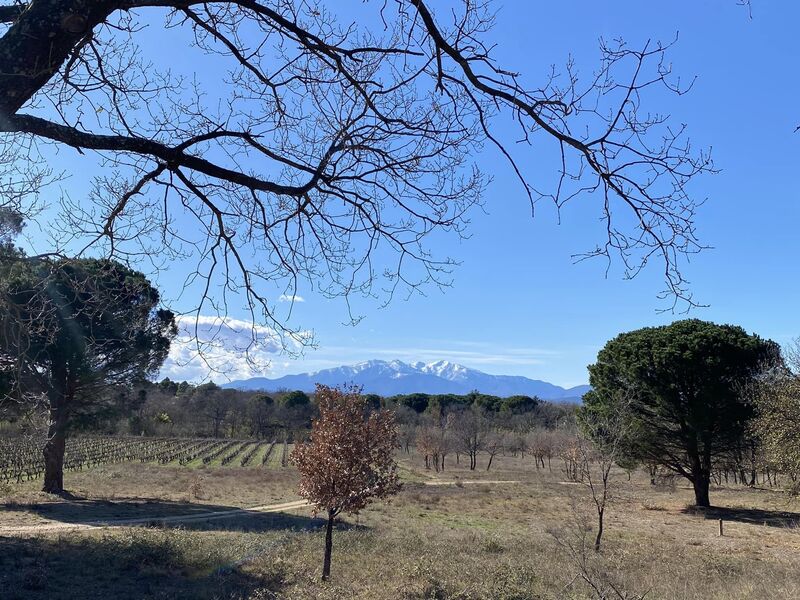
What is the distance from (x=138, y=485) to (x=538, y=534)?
26.0m

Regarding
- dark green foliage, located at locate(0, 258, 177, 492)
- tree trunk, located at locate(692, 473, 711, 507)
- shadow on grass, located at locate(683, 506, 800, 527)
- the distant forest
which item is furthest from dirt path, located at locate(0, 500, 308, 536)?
the distant forest

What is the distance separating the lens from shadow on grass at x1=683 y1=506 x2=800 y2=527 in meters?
25.8

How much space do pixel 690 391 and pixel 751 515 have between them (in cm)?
678

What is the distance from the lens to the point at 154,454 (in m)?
53.5

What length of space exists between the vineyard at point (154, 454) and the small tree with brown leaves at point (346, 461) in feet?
109

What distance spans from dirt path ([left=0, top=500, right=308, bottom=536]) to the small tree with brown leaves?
8.53 meters

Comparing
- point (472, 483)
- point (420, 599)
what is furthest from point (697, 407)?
point (420, 599)

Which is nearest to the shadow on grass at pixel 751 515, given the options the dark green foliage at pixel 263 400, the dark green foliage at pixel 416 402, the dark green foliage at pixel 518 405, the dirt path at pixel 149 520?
the dirt path at pixel 149 520

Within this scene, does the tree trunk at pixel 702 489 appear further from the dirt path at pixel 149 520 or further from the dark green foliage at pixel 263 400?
the dark green foliage at pixel 263 400

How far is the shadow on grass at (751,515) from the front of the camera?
84.7ft

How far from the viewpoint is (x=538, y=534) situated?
21.1m

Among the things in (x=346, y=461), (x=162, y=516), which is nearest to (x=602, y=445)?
(x=346, y=461)

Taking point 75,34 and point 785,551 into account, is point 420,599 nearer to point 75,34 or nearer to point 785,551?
point 75,34

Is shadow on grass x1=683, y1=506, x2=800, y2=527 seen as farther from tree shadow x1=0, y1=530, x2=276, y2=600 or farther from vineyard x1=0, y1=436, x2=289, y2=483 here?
vineyard x1=0, y1=436, x2=289, y2=483
